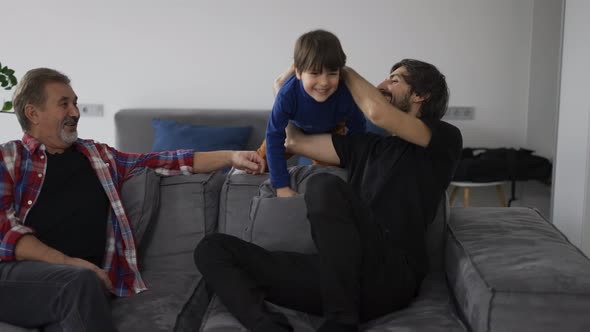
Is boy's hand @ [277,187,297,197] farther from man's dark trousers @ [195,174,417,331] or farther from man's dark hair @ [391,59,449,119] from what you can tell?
man's dark hair @ [391,59,449,119]

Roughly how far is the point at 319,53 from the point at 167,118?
7.08 ft

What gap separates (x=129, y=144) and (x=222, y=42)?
902 millimetres

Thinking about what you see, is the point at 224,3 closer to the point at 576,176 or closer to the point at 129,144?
the point at 129,144

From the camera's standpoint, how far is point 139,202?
2152 mm

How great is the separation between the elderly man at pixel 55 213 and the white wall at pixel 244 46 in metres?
2.03

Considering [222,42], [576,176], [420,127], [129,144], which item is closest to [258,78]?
[222,42]

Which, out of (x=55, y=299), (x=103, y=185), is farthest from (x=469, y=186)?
(x=55, y=299)

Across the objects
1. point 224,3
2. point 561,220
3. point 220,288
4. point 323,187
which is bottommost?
point 561,220

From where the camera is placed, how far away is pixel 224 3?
13.5ft

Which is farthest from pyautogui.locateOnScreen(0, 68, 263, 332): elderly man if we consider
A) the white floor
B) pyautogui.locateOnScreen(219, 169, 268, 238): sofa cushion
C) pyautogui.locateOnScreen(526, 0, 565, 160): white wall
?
pyautogui.locateOnScreen(526, 0, 565, 160): white wall

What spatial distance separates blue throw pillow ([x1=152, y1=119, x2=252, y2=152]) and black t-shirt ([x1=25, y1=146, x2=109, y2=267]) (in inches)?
62.6

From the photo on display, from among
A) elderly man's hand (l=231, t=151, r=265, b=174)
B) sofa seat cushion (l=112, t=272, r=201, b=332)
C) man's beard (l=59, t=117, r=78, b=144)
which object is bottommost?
sofa seat cushion (l=112, t=272, r=201, b=332)

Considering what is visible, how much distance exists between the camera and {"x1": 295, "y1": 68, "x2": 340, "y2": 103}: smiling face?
81.3 inches

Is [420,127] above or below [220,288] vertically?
above
